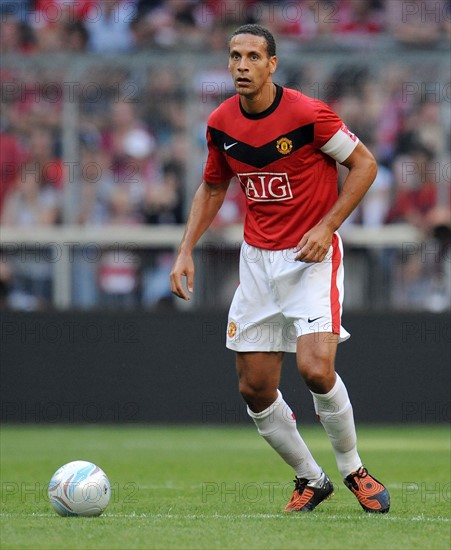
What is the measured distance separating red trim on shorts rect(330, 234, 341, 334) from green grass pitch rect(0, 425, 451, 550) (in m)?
1.04

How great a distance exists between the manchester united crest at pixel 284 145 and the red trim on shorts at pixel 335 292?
55cm

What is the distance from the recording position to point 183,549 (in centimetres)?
544

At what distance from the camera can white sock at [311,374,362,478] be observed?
6812mm

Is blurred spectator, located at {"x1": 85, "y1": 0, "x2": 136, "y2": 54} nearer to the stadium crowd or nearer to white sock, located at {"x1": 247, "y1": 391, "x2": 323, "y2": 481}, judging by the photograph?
the stadium crowd

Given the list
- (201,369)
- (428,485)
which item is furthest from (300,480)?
(201,369)

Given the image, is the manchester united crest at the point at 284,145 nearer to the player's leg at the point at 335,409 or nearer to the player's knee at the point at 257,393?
the player's leg at the point at 335,409

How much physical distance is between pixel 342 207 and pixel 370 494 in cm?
157

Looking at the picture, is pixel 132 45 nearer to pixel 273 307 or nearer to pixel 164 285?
pixel 164 285

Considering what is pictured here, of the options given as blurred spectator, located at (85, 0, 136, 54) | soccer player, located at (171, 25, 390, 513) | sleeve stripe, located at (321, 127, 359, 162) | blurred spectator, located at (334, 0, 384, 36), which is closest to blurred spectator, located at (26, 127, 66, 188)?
blurred spectator, located at (85, 0, 136, 54)

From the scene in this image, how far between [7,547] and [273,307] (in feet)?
7.18

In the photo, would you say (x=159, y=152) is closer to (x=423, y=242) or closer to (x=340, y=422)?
(x=423, y=242)

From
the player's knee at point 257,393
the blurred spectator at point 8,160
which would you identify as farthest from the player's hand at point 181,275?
the blurred spectator at point 8,160

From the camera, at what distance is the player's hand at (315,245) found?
665 centimetres

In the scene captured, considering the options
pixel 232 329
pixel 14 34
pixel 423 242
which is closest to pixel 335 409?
pixel 232 329
